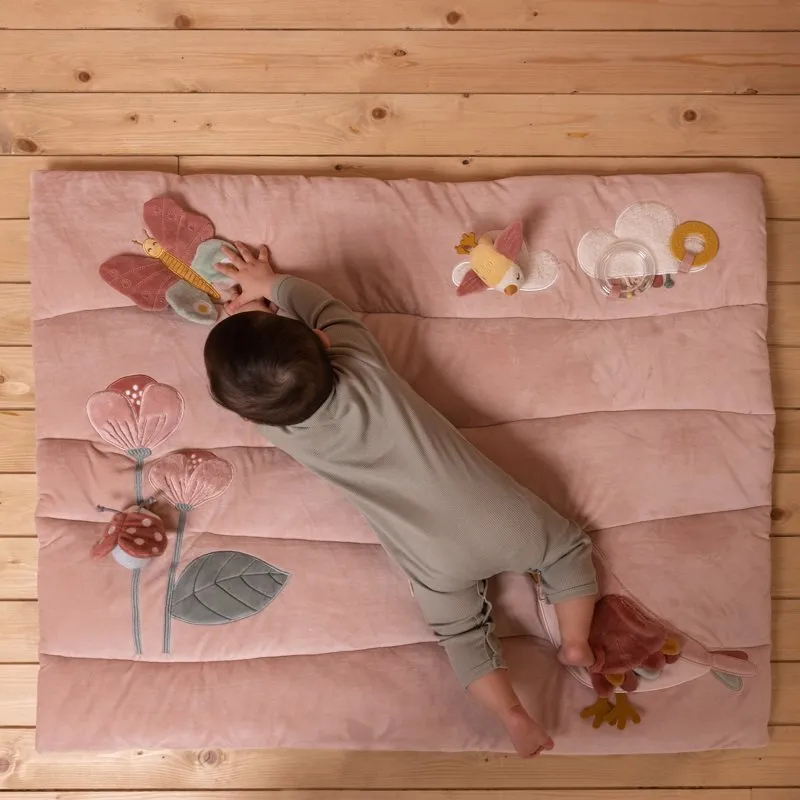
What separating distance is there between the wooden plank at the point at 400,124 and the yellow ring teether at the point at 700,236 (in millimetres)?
222

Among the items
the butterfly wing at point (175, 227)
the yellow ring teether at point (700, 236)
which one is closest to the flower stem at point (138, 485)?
the butterfly wing at point (175, 227)

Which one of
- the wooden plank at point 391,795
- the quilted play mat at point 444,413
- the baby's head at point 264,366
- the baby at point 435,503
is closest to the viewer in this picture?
the baby's head at point 264,366

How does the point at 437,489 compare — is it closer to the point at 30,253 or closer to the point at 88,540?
the point at 88,540

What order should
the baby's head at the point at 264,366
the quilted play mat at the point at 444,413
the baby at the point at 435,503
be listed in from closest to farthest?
1. the baby's head at the point at 264,366
2. the baby at the point at 435,503
3. the quilted play mat at the point at 444,413

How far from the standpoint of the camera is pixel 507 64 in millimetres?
1414

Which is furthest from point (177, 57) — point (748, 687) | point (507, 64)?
point (748, 687)

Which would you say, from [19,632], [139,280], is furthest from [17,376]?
[19,632]

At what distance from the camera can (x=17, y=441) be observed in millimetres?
1358

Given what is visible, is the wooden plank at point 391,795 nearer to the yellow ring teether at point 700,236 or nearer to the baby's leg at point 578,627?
the baby's leg at point 578,627

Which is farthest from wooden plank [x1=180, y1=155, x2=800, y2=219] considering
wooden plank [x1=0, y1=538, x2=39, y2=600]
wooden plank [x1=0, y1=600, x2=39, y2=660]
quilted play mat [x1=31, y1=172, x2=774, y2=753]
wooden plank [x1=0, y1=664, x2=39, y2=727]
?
wooden plank [x1=0, y1=664, x2=39, y2=727]

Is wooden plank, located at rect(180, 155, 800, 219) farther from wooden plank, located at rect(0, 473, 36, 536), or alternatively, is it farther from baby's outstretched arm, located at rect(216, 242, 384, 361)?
wooden plank, located at rect(0, 473, 36, 536)

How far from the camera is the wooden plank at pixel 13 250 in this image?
1374 mm

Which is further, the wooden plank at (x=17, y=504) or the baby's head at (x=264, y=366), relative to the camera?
the wooden plank at (x=17, y=504)

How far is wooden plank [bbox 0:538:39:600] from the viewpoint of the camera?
4.42 ft
